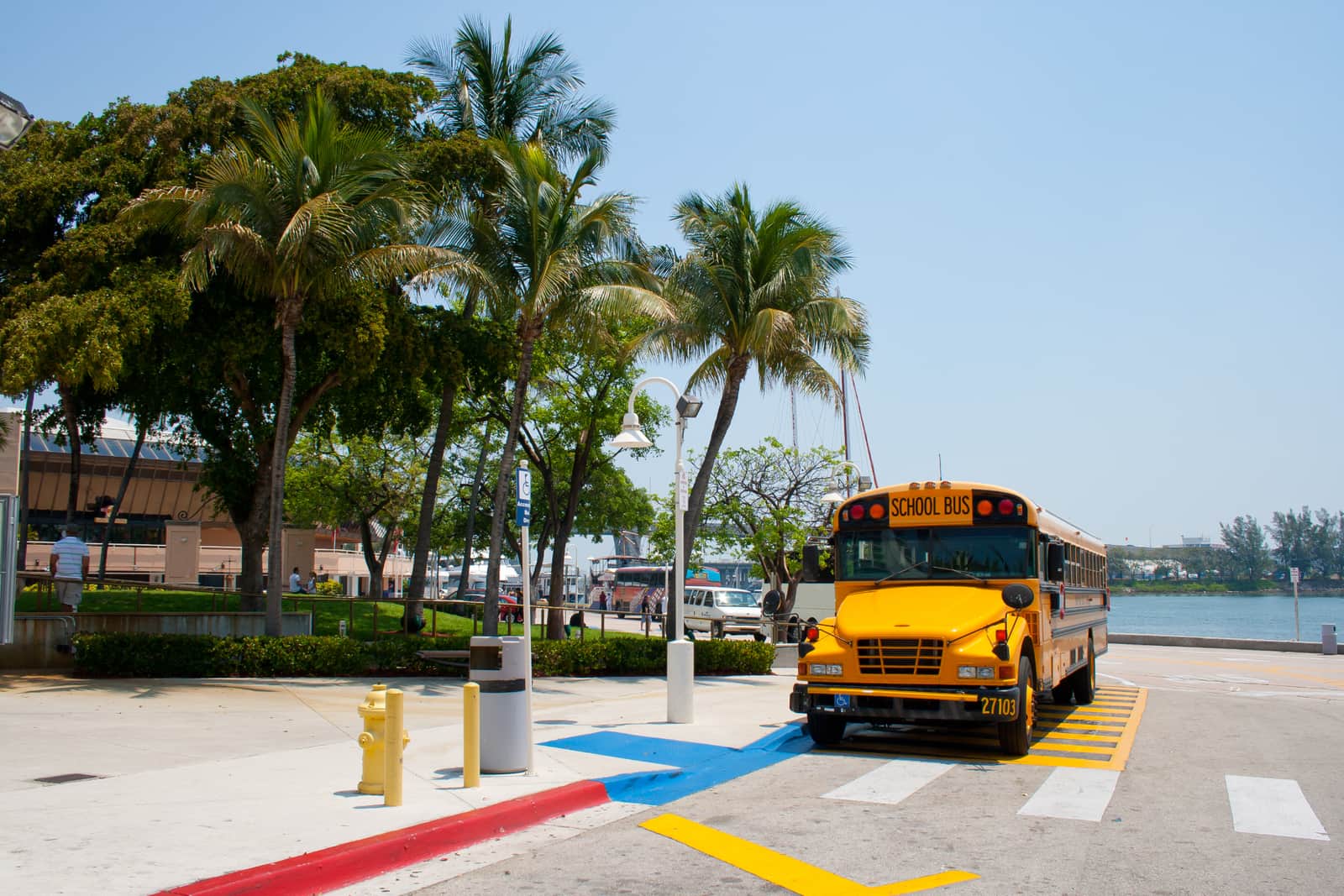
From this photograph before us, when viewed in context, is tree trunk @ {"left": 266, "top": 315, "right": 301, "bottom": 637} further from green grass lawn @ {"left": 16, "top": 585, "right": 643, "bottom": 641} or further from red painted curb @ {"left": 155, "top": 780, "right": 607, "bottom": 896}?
red painted curb @ {"left": 155, "top": 780, "right": 607, "bottom": 896}

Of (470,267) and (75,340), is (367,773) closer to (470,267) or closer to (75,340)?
(75,340)

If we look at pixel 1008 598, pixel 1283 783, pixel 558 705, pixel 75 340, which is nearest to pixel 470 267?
pixel 75 340

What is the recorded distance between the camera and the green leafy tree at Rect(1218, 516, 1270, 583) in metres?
165

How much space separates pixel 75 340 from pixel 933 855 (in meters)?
13.9

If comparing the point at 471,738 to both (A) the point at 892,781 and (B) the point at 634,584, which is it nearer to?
(A) the point at 892,781

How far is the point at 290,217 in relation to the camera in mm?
17672

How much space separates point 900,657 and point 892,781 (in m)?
1.43

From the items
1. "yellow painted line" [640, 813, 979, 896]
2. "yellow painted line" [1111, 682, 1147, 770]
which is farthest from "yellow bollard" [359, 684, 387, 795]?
"yellow painted line" [1111, 682, 1147, 770]

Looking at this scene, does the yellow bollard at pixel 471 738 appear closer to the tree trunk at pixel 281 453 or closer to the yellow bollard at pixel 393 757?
the yellow bollard at pixel 393 757

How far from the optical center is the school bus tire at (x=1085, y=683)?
16.4 metres

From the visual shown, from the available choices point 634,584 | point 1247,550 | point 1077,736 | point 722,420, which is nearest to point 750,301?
point 722,420

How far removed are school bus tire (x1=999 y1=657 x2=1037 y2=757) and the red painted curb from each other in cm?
470

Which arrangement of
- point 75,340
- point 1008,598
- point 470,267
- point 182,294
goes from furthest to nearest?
1. point 470,267
2. point 182,294
3. point 75,340
4. point 1008,598

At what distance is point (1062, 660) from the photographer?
537 inches
